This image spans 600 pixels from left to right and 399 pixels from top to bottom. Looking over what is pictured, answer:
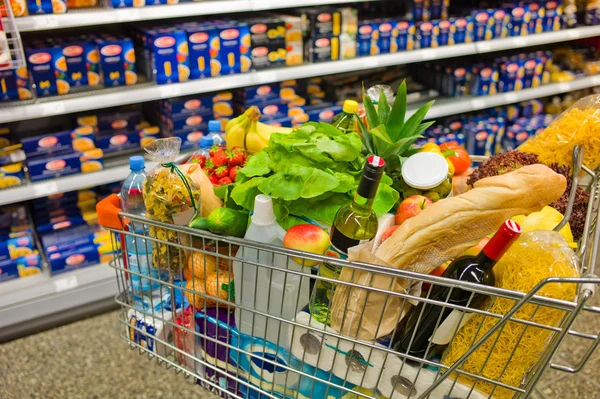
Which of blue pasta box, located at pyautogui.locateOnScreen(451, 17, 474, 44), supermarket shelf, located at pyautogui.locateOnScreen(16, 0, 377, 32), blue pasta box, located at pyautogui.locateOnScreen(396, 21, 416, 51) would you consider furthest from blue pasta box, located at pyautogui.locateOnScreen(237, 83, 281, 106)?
blue pasta box, located at pyautogui.locateOnScreen(451, 17, 474, 44)

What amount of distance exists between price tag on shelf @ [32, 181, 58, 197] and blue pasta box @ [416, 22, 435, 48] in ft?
6.89

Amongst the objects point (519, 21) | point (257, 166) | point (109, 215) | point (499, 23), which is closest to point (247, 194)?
point (257, 166)

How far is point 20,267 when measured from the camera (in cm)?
234

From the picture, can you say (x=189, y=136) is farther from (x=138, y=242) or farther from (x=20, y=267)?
(x=138, y=242)

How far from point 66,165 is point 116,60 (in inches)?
20.6

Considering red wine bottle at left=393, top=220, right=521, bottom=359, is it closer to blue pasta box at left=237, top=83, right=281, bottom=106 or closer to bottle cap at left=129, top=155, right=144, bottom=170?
bottle cap at left=129, top=155, right=144, bottom=170

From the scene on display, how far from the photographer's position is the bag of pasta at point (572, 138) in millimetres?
1170

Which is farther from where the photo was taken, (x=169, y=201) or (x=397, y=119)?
(x=397, y=119)

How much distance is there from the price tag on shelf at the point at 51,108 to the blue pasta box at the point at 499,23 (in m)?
2.45

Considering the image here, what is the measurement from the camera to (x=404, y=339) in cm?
91

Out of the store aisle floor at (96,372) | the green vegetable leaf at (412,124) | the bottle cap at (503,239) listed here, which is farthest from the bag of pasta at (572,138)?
the store aisle floor at (96,372)

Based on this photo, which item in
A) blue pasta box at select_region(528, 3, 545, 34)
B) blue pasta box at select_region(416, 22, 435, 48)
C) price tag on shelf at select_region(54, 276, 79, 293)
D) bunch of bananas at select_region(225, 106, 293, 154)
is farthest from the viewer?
blue pasta box at select_region(528, 3, 545, 34)

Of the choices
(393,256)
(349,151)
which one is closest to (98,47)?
(349,151)

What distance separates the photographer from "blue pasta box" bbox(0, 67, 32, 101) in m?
2.04
